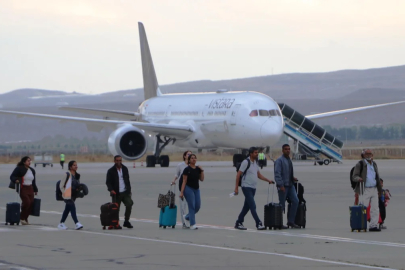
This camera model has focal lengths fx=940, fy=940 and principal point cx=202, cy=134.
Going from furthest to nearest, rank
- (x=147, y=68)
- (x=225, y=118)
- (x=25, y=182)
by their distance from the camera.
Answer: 1. (x=147, y=68)
2. (x=225, y=118)
3. (x=25, y=182)

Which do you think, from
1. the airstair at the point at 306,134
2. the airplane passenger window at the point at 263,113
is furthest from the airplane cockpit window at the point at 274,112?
the airstair at the point at 306,134

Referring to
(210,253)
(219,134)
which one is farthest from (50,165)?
(210,253)

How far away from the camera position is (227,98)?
45000 mm

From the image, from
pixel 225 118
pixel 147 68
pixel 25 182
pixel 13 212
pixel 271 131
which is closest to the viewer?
pixel 13 212

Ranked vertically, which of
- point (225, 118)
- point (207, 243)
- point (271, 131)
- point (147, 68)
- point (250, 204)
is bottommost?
point (207, 243)

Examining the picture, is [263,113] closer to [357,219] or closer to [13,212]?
[13,212]

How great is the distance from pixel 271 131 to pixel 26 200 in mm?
24535

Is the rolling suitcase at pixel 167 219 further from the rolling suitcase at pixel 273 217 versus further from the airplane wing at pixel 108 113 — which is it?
the airplane wing at pixel 108 113

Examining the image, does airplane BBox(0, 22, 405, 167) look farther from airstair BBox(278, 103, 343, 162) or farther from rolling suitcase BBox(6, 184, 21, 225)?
rolling suitcase BBox(6, 184, 21, 225)

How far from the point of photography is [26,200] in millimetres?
18359

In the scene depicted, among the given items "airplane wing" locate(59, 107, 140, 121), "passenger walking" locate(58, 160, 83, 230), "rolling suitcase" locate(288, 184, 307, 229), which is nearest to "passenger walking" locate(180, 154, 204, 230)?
"rolling suitcase" locate(288, 184, 307, 229)

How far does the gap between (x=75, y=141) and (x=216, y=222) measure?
3034 inches

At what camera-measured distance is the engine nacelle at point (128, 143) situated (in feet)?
145

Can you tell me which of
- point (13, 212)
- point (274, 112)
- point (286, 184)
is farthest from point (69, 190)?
point (274, 112)
